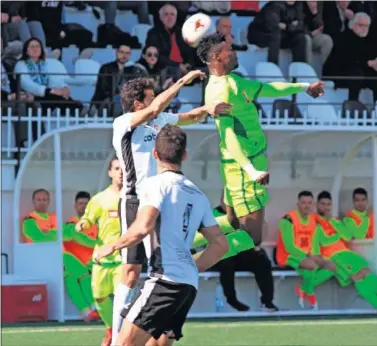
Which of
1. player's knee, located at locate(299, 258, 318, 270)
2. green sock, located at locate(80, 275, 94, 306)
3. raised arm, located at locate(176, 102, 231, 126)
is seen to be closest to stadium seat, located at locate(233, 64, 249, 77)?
player's knee, located at locate(299, 258, 318, 270)

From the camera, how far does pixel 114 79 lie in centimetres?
1483

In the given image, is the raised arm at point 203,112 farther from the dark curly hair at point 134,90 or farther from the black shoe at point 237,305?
the black shoe at point 237,305

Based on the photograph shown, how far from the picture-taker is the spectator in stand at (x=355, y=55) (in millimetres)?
16594

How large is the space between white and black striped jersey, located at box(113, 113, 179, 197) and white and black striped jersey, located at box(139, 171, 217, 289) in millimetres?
1675

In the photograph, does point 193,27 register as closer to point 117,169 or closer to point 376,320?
point 117,169

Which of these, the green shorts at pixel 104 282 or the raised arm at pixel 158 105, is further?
the green shorts at pixel 104 282

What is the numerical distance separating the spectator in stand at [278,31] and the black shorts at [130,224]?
22.7 ft


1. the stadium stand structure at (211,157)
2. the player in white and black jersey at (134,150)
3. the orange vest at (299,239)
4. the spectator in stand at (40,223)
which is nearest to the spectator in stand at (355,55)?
the stadium stand structure at (211,157)

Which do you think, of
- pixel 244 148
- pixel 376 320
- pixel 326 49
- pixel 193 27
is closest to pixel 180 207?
pixel 244 148

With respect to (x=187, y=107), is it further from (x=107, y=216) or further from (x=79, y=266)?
(x=107, y=216)

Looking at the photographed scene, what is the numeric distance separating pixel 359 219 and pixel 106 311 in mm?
4803

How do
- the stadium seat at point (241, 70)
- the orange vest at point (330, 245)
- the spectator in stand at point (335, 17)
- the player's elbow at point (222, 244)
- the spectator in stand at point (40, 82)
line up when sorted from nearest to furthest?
the player's elbow at point (222, 244) < the spectator in stand at point (40, 82) < the orange vest at point (330, 245) < the stadium seat at point (241, 70) < the spectator in stand at point (335, 17)

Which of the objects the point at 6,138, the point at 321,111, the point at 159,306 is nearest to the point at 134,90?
the point at 159,306

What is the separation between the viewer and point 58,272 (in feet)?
46.4
